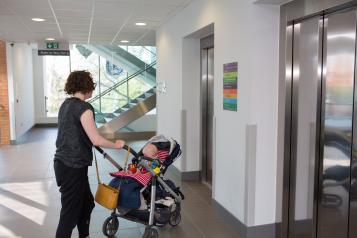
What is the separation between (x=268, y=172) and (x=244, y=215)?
0.53m

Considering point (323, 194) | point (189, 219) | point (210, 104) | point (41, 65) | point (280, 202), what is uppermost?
point (41, 65)

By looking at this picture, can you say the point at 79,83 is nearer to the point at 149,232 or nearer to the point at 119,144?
the point at 119,144

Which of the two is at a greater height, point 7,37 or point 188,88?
point 7,37

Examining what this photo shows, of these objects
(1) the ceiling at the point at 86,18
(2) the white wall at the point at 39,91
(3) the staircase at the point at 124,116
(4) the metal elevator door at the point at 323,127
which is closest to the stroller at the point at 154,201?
(4) the metal elevator door at the point at 323,127

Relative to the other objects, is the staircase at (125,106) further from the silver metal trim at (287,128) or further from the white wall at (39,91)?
the silver metal trim at (287,128)

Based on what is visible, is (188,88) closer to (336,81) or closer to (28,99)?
(336,81)

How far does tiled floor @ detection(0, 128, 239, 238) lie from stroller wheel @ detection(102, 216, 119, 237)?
0.40 ft

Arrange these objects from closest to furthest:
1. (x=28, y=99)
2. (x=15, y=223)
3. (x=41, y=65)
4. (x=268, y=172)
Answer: (x=268, y=172)
(x=15, y=223)
(x=28, y=99)
(x=41, y=65)

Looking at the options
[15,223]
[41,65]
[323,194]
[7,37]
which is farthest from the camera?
[41,65]

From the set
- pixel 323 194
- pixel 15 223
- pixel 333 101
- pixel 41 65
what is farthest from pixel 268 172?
pixel 41 65

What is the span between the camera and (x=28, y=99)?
1247 cm

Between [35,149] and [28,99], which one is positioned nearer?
[35,149]

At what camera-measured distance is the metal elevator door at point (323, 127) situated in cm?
286

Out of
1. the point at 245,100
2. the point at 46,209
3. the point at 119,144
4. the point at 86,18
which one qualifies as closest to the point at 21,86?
the point at 86,18
